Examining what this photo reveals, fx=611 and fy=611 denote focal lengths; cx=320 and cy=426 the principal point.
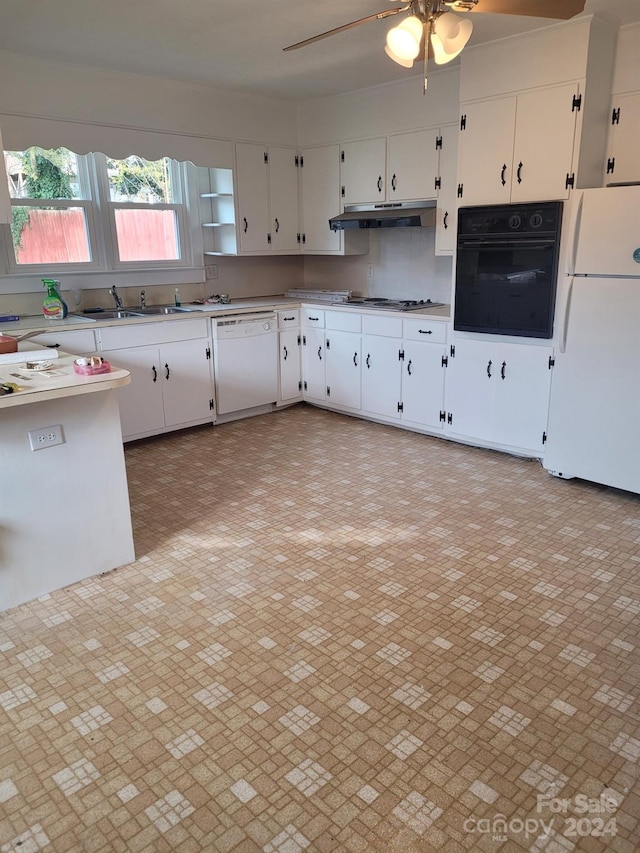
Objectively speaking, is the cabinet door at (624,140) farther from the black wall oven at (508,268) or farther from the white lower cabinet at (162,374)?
the white lower cabinet at (162,374)

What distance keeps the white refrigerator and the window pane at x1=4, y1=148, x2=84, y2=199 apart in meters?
3.47

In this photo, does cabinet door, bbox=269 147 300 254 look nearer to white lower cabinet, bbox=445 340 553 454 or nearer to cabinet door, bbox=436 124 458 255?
cabinet door, bbox=436 124 458 255

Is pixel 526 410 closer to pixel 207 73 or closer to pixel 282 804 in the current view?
pixel 282 804

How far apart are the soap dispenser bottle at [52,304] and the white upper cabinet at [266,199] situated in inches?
64.0

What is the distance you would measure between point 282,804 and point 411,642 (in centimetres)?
83

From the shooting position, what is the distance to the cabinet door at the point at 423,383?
4445 mm

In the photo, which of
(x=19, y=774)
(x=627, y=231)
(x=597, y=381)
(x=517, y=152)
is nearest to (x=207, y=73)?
(x=517, y=152)

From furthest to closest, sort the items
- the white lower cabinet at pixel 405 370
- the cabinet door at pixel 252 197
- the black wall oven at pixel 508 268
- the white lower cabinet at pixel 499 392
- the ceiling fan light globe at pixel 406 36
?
the cabinet door at pixel 252 197 < the white lower cabinet at pixel 405 370 < the white lower cabinet at pixel 499 392 < the black wall oven at pixel 508 268 < the ceiling fan light globe at pixel 406 36

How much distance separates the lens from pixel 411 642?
2.33 meters

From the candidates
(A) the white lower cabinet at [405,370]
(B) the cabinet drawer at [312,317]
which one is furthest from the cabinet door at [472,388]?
(B) the cabinet drawer at [312,317]

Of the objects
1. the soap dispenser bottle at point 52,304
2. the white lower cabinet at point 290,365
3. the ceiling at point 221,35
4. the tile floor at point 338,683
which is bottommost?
the tile floor at point 338,683

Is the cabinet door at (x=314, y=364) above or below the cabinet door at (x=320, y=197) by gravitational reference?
below

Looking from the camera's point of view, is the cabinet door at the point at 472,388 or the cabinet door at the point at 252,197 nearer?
the cabinet door at the point at 472,388

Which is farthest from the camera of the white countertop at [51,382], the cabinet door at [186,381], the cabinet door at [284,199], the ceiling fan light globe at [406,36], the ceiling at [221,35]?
the cabinet door at [284,199]
